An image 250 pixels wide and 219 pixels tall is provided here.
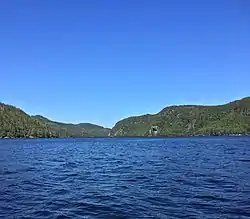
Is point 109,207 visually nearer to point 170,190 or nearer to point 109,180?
point 170,190

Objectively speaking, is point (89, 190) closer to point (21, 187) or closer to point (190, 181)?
point (21, 187)

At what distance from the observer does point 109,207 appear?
24.0 meters

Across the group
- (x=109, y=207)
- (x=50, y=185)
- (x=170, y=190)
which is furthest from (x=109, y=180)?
(x=109, y=207)

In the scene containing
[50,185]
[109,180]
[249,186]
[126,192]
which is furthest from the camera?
[109,180]

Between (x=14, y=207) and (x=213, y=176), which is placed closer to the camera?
(x=14, y=207)

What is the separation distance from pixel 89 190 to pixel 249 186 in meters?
13.1

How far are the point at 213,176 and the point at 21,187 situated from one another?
18.6 m

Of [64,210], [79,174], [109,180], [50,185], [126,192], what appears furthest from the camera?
[79,174]

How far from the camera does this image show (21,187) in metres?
32.3

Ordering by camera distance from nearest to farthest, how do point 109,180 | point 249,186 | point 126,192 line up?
point 126,192
point 249,186
point 109,180

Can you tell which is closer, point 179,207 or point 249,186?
point 179,207

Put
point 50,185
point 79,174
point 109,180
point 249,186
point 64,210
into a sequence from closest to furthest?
point 64,210
point 249,186
point 50,185
point 109,180
point 79,174

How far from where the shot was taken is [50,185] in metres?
33.6

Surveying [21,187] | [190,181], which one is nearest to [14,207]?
[21,187]
